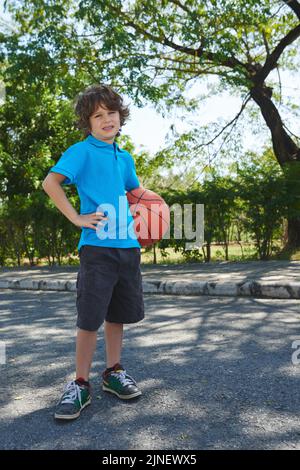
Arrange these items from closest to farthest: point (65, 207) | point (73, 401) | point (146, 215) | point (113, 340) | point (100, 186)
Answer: point (73, 401) < point (65, 207) < point (100, 186) < point (113, 340) < point (146, 215)

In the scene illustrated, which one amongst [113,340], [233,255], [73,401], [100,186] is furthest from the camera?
[233,255]

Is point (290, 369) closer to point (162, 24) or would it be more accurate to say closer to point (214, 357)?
point (214, 357)

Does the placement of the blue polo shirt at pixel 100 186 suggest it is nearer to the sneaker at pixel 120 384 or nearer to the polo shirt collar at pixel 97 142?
the polo shirt collar at pixel 97 142

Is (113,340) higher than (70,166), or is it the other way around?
(70,166)

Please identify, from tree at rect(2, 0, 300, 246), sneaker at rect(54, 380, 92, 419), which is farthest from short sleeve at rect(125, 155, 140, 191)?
tree at rect(2, 0, 300, 246)

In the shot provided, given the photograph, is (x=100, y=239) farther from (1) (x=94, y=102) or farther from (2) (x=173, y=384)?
(2) (x=173, y=384)

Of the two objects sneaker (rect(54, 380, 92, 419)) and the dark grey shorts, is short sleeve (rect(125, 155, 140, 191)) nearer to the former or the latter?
the dark grey shorts

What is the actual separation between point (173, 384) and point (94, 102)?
1.76m

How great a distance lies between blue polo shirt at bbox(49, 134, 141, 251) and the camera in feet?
10.2

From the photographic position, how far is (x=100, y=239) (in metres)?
3.10

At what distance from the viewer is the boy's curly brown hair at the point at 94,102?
10.5 feet

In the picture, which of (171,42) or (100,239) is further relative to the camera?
(171,42)

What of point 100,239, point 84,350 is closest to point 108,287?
point 100,239

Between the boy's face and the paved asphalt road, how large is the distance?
5.06ft
